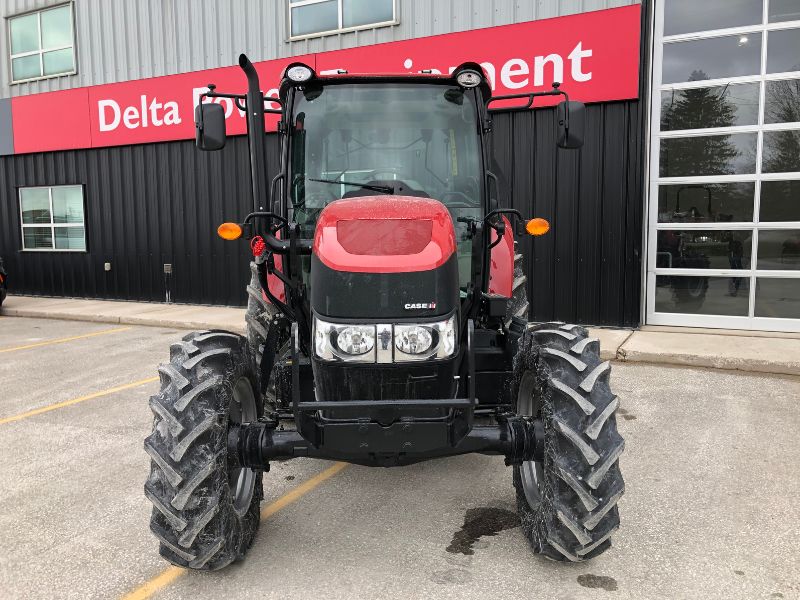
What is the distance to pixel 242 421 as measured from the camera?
136 inches

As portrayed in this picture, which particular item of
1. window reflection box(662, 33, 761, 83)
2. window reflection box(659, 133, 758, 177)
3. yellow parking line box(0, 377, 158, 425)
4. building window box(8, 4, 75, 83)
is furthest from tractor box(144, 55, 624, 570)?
building window box(8, 4, 75, 83)

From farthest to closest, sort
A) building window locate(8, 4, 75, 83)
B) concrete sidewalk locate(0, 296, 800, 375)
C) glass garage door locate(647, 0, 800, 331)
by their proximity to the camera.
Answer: building window locate(8, 4, 75, 83), glass garage door locate(647, 0, 800, 331), concrete sidewalk locate(0, 296, 800, 375)

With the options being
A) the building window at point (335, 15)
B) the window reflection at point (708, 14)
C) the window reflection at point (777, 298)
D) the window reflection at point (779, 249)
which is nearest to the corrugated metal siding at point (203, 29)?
the building window at point (335, 15)

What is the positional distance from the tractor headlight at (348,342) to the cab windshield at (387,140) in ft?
4.36

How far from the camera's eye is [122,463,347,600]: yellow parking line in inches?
114

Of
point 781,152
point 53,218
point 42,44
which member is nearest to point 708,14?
point 781,152

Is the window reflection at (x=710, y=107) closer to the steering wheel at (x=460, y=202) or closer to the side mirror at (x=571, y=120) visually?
the side mirror at (x=571, y=120)

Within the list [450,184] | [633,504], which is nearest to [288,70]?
[450,184]

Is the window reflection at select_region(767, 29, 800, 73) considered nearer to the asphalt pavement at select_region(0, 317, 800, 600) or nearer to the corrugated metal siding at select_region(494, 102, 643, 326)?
the corrugated metal siding at select_region(494, 102, 643, 326)

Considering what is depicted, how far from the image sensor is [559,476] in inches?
112

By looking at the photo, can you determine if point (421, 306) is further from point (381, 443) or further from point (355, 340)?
point (381, 443)

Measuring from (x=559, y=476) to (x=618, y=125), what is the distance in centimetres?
727

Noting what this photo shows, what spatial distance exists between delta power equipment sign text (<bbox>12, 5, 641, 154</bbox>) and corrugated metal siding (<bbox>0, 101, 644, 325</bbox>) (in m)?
0.31

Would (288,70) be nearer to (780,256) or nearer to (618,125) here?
(618,125)
